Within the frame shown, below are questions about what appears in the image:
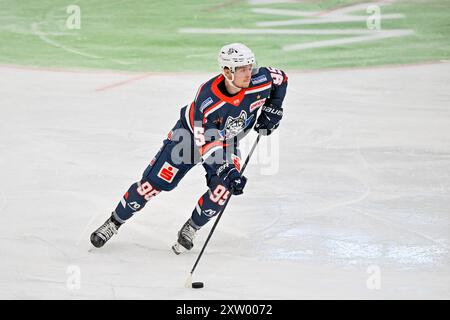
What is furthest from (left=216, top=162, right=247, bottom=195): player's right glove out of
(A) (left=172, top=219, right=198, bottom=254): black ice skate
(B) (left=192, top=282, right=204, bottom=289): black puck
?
(B) (left=192, top=282, right=204, bottom=289): black puck

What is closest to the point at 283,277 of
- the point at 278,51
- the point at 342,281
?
the point at 342,281

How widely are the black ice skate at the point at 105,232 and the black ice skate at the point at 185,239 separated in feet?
1.45

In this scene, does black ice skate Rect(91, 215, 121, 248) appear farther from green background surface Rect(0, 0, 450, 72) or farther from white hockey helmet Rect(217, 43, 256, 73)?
green background surface Rect(0, 0, 450, 72)

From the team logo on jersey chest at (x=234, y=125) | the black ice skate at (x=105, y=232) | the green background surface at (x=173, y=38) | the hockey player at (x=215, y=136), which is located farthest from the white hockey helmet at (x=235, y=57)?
the green background surface at (x=173, y=38)

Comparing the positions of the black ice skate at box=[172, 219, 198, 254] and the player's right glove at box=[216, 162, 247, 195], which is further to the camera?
the black ice skate at box=[172, 219, 198, 254]

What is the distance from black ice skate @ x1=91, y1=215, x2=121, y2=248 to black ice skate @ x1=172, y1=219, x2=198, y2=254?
1.45 ft

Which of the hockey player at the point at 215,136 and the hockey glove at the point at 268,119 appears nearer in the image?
the hockey player at the point at 215,136

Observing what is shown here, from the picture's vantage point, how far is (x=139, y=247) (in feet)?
21.6

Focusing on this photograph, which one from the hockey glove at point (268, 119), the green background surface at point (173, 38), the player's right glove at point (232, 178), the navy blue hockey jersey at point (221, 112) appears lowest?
the green background surface at point (173, 38)

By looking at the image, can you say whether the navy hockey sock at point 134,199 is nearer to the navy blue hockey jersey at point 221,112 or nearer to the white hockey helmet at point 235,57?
the navy blue hockey jersey at point 221,112

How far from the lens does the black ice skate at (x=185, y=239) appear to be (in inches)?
253

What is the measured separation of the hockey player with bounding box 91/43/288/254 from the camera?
612cm

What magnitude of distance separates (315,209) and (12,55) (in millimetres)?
6734

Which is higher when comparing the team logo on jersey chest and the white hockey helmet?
the white hockey helmet
